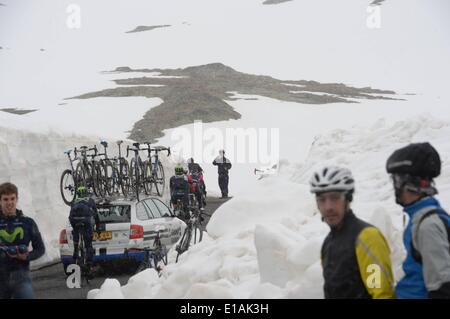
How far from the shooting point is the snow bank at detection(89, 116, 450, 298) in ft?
19.8

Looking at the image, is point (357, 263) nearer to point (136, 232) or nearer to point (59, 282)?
point (136, 232)

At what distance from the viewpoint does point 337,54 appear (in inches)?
4454

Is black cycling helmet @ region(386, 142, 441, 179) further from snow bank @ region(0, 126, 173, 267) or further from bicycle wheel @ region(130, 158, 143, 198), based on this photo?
bicycle wheel @ region(130, 158, 143, 198)

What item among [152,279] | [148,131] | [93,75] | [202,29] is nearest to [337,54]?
[202,29]

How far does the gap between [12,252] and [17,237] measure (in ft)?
0.53

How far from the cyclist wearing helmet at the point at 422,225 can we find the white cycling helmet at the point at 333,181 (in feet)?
0.81

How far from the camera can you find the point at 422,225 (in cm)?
364

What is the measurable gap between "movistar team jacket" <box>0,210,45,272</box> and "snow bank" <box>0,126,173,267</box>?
9607mm

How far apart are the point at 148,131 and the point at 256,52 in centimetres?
5285

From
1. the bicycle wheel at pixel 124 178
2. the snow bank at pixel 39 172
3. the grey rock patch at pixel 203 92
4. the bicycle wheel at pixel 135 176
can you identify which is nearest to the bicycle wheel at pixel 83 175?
the bicycle wheel at pixel 124 178

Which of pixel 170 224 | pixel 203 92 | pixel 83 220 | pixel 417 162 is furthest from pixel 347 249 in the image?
pixel 203 92

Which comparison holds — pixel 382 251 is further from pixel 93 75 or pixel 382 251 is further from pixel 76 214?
pixel 93 75

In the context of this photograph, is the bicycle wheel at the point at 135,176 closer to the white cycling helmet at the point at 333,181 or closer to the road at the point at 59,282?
the road at the point at 59,282

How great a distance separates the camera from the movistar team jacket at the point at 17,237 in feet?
19.9
